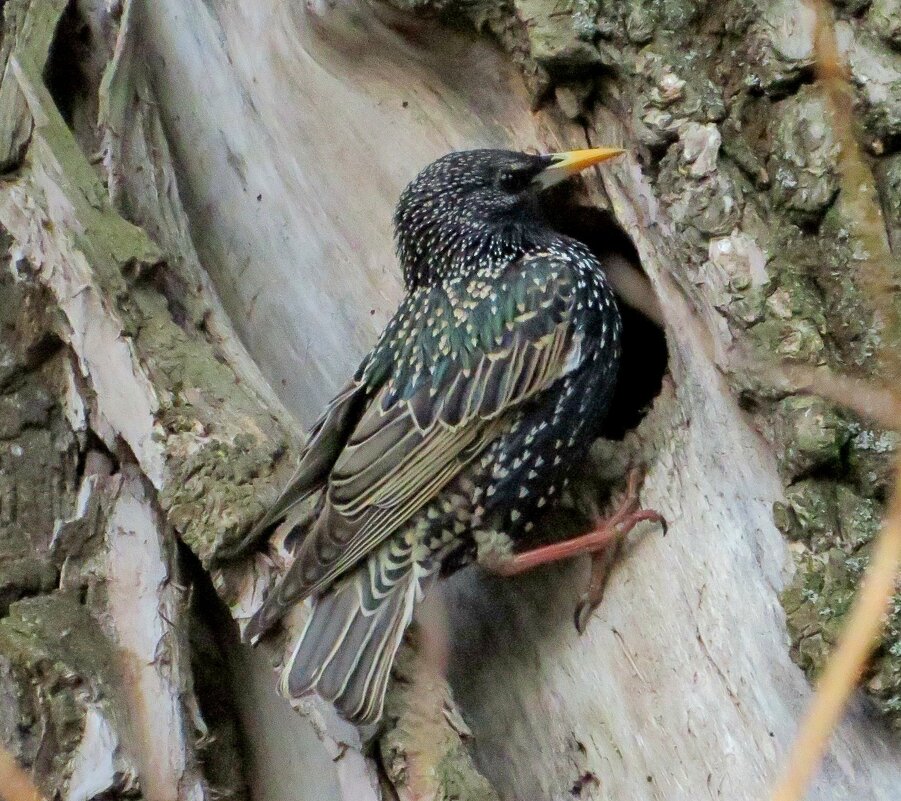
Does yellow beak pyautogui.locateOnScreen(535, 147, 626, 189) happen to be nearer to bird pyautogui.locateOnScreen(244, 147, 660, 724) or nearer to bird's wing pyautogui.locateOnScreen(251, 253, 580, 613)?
bird pyautogui.locateOnScreen(244, 147, 660, 724)

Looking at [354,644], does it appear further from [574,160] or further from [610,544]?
[574,160]

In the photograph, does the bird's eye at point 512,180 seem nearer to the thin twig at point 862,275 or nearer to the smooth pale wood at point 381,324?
the smooth pale wood at point 381,324

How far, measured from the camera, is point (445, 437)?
232 cm

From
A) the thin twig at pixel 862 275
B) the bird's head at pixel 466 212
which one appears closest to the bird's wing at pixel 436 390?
the bird's head at pixel 466 212

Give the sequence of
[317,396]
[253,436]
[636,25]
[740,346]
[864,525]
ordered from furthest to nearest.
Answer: [317,396] < [253,436] < [636,25] < [740,346] < [864,525]

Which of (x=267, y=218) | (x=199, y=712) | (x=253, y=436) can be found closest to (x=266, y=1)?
(x=267, y=218)

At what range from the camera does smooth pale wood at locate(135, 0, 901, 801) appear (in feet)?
6.23

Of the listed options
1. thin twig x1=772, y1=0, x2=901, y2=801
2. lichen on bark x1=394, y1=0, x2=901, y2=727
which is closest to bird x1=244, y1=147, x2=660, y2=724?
lichen on bark x1=394, y1=0, x2=901, y2=727

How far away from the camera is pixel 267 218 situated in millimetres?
2945

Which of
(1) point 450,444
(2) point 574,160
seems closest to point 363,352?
(1) point 450,444

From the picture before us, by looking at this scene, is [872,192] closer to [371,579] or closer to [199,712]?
[371,579]

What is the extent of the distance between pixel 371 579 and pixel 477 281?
789 millimetres

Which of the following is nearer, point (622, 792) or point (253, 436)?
point (622, 792)

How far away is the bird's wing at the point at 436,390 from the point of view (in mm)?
2238
